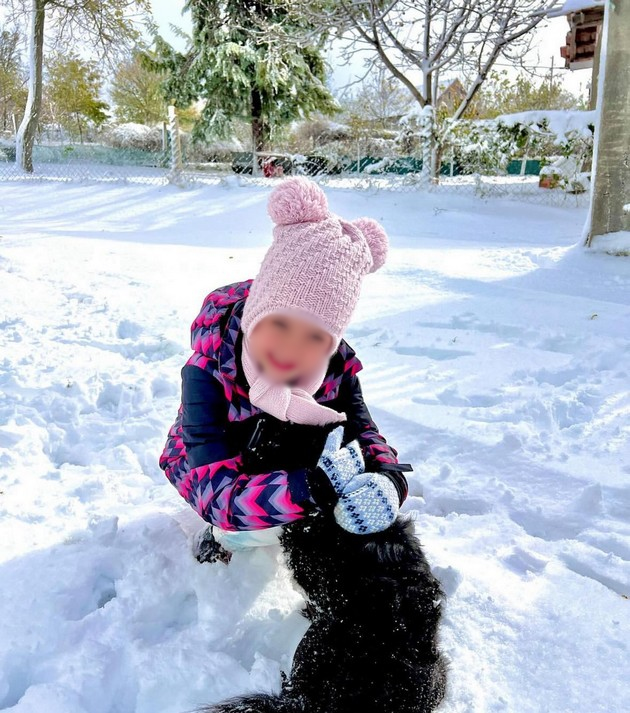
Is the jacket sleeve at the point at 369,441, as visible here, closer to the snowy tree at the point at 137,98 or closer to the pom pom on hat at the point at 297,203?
the pom pom on hat at the point at 297,203

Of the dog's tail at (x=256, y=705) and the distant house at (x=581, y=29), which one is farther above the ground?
the distant house at (x=581, y=29)

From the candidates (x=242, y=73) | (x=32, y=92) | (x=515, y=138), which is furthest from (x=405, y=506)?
(x=242, y=73)

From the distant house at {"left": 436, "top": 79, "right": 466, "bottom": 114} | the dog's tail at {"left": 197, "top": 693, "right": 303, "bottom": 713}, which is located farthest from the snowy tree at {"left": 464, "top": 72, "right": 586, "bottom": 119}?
the dog's tail at {"left": 197, "top": 693, "right": 303, "bottom": 713}

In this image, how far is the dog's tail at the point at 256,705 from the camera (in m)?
1.17

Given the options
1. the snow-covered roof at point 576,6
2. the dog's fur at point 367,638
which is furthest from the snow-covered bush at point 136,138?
the dog's fur at point 367,638

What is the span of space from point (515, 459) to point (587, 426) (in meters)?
0.42

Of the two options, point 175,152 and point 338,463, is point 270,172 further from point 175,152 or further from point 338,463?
point 338,463

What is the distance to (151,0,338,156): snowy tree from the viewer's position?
53.1 feet

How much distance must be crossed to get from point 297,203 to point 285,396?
0.44 metres

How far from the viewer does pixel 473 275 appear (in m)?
5.07

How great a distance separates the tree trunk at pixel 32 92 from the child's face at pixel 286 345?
46.5ft

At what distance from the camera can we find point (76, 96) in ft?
97.9

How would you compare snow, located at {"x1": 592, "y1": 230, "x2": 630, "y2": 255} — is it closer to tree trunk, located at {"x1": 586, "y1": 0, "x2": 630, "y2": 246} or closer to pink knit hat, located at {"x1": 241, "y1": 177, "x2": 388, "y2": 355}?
tree trunk, located at {"x1": 586, "y1": 0, "x2": 630, "y2": 246}

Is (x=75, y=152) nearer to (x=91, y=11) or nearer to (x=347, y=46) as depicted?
(x=91, y=11)
